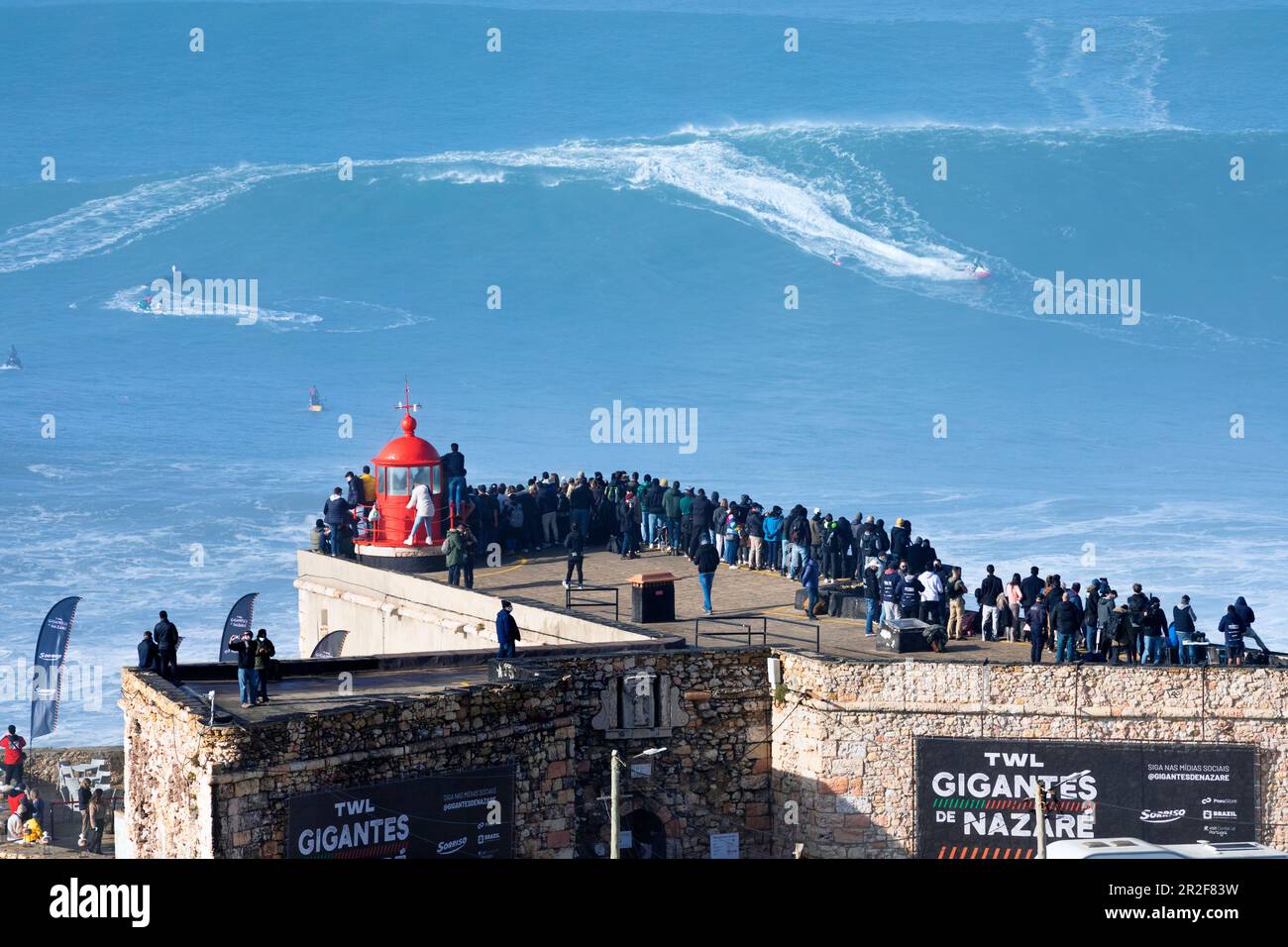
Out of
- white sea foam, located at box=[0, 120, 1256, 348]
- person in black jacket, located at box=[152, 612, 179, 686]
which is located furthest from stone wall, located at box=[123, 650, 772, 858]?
white sea foam, located at box=[0, 120, 1256, 348]

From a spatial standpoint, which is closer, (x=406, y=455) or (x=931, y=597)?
(x=931, y=597)

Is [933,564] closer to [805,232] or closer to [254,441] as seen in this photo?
[254,441]

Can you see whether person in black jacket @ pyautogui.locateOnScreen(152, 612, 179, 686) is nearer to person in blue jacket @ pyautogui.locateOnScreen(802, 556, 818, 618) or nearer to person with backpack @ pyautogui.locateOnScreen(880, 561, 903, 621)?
person in blue jacket @ pyautogui.locateOnScreen(802, 556, 818, 618)

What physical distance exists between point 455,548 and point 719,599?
4690mm

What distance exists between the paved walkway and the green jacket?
688mm

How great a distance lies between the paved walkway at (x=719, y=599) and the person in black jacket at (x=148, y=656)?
7.98m

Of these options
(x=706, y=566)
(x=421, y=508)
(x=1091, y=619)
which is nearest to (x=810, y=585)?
(x=706, y=566)

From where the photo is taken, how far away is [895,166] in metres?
112

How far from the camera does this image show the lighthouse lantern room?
35.1 m

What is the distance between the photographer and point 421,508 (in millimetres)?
34844

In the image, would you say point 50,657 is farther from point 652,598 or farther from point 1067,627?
point 1067,627
